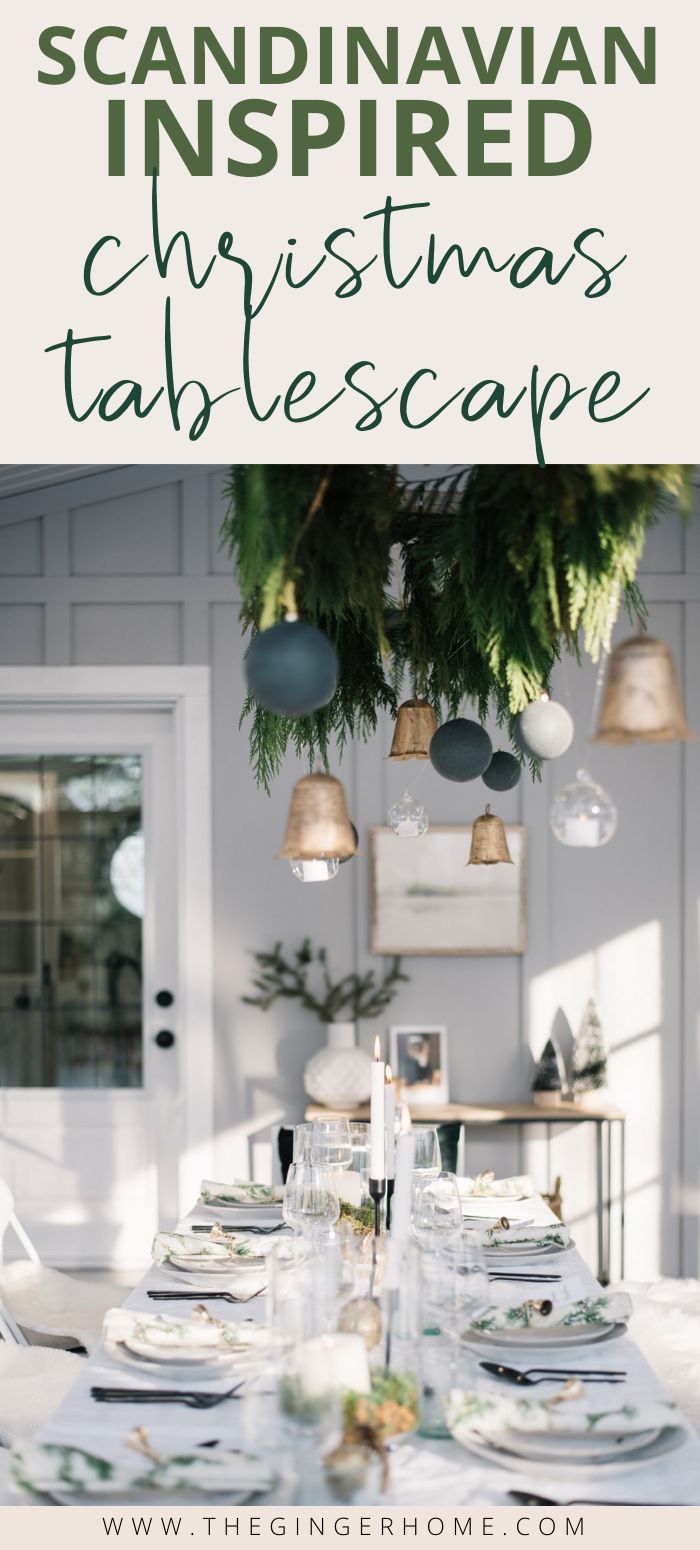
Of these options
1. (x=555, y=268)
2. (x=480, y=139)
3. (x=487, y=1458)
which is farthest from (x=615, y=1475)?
(x=480, y=139)

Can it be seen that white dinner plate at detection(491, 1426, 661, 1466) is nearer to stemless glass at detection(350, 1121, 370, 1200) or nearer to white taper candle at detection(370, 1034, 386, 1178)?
white taper candle at detection(370, 1034, 386, 1178)

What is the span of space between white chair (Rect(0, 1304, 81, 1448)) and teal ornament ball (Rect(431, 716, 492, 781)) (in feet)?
4.08

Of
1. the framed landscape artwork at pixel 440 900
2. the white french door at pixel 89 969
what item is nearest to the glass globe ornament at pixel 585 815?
the framed landscape artwork at pixel 440 900

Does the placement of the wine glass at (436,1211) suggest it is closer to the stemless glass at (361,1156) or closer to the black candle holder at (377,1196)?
the black candle holder at (377,1196)

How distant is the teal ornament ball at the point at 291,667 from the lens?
53.4 inches

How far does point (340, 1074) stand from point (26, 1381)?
159 centimetres

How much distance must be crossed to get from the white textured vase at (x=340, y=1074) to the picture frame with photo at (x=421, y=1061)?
152mm

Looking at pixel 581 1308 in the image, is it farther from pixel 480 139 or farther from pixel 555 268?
pixel 480 139

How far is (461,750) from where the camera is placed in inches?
78.5

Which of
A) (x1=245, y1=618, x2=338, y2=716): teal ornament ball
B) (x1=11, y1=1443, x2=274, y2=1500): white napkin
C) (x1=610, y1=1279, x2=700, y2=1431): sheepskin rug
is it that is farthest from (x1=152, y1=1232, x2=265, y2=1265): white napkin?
(x1=245, y1=618, x2=338, y2=716): teal ornament ball

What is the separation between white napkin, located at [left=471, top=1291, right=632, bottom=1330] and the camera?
70.3 inches

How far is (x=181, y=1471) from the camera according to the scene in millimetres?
1302
